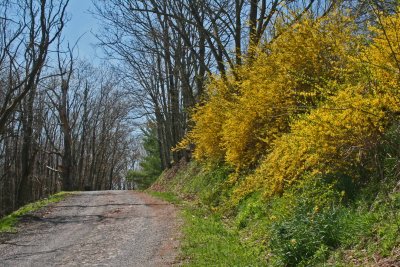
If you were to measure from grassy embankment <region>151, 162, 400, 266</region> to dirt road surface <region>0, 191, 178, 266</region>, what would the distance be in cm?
74

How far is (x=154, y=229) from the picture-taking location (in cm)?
1041

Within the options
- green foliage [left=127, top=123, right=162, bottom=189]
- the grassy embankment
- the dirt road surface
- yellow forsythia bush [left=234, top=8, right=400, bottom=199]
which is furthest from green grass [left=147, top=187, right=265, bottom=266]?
green foliage [left=127, top=123, right=162, bottom=189]

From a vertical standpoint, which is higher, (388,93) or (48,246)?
(388,93)

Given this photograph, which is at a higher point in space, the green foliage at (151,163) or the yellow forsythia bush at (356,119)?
the green foliage at (151,163)

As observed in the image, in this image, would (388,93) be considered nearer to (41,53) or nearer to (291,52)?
(291,52)

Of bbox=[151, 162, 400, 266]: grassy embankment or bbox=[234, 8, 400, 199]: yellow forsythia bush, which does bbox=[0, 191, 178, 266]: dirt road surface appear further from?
bbox=[234, 8, 400, 199]: yellow forsythia bush

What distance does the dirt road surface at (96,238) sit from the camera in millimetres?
7793

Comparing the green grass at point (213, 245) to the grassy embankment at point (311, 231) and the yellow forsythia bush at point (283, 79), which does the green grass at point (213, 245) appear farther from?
the yellow forsythia bush at point (283, 79)

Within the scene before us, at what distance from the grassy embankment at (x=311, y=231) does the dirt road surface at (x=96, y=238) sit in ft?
2.43

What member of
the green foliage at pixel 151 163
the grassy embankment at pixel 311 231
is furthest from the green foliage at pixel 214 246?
the green foliage at pixel 151 163

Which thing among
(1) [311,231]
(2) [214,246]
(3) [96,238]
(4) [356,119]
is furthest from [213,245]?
(4) [356,119]

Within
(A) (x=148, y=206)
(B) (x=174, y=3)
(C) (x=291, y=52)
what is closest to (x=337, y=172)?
(C) (x=291, y=52)

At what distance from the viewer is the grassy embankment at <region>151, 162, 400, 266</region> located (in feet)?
15.4

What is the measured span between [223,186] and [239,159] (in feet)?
5.71
